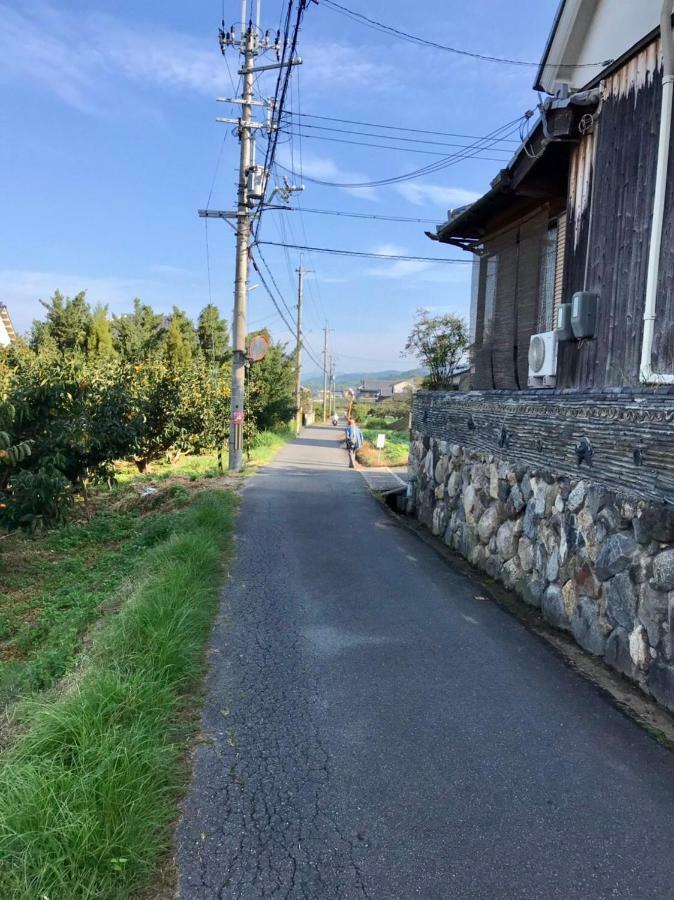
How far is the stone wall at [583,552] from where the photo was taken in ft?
11.8

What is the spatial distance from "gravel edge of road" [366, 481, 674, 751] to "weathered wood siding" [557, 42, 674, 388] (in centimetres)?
226

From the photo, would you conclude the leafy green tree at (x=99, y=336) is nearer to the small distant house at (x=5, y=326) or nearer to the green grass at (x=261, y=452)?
the green grass at (x=261, y=452)

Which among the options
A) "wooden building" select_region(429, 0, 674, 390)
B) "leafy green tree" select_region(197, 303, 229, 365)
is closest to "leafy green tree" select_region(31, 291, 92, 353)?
"leafy green tree" select_region(197, 303, 229, 365)

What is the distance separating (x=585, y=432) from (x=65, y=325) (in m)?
26.2

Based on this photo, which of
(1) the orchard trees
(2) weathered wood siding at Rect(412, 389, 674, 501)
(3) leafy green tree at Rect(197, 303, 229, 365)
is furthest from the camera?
(3) leafy green tree at Rect(197, 303, 229, 365)

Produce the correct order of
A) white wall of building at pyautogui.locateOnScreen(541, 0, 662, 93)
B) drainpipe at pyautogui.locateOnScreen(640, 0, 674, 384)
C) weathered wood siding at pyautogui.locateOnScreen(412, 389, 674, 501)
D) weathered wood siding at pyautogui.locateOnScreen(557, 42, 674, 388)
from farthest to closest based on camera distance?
white wall of building at pyautogui.locateOnScreen(541, 0, 662, 93) → weathered wood siding at pyautogui.locateOnScreen(557, 42, 674, 388) → drainpipe at pyautogui.locateOnScreen(640, 0, 674, 384) → weathered wood siding at pyautogui.locateOnScreen(412, 389, 674, 501)

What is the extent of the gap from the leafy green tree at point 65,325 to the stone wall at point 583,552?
22656 millimetres

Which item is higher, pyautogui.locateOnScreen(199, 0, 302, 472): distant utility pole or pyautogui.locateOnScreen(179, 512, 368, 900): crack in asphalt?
pyautogui.locateOnScreen(199, 0, 302, 472): distant utility pole

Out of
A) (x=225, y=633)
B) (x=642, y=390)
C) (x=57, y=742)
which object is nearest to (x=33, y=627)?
(x=225, y=633)

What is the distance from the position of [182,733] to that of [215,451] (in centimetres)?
1682

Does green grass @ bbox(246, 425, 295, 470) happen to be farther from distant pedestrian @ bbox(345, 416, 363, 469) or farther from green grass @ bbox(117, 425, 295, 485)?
distant pedestrian @ bbox(345, 416, 363, 469)

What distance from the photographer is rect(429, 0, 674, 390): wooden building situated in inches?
210

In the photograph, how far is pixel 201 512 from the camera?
342 inches

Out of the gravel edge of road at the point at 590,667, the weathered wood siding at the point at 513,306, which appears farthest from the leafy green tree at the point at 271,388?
the gravel edge of road at the point at 590,667
